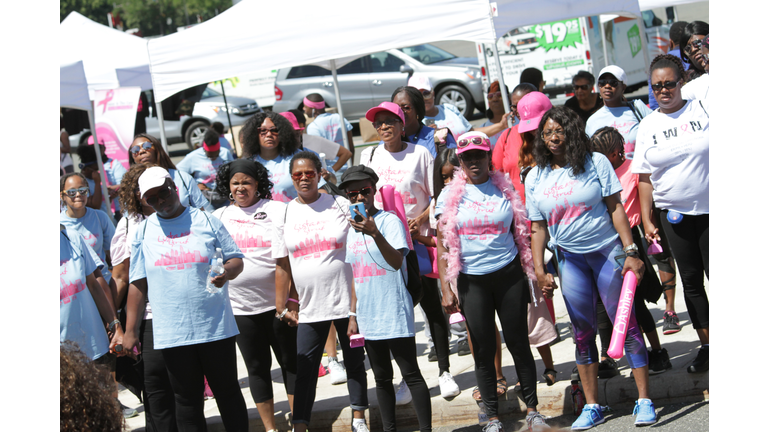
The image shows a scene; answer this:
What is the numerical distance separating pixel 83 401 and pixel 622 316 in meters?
3.12

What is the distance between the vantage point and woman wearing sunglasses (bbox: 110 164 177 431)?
4.70 metres

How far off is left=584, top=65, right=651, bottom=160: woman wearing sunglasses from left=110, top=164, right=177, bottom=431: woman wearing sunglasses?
10.8 ft

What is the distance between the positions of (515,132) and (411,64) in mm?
11009

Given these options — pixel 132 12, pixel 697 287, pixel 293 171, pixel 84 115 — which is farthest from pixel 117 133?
pixel 132 12

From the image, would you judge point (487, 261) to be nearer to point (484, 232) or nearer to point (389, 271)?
point (484, 232)

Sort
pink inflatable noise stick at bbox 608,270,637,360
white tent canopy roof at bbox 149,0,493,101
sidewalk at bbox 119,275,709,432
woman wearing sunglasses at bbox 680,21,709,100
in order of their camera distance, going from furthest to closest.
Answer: white tent canopy roof at bbox 149,0,493,101 → woman wearing sunglasses at bbox 680,21,709,100 → sidewalk at bbox 119,275,709,432 → pink inflatable noise stick at bbox 608,270,637,360

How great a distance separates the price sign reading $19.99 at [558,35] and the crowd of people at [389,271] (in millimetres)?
10797

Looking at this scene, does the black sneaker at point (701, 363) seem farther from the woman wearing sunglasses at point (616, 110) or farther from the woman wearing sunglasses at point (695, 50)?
the woman wearing sunglasses at point (695, 50)

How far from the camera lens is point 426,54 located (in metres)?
17.1

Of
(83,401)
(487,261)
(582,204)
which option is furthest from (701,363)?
(83,401)

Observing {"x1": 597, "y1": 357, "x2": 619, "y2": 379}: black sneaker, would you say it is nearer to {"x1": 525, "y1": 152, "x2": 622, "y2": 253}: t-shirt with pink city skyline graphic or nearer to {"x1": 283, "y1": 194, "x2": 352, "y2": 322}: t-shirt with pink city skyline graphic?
{"x1": 525, "y1": 152, "x2": 622, "y2": 253}: t-shirt with pink city skyline graphic

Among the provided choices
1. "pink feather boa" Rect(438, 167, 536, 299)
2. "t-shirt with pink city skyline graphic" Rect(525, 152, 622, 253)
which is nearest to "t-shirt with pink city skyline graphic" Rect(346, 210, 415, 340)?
"pink feather boa" Rect(438, 167, 536, 299)

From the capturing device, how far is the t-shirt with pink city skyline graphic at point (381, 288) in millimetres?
4539

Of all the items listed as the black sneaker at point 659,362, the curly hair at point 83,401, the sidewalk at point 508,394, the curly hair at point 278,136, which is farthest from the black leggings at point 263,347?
the curly hair at point 83,401
